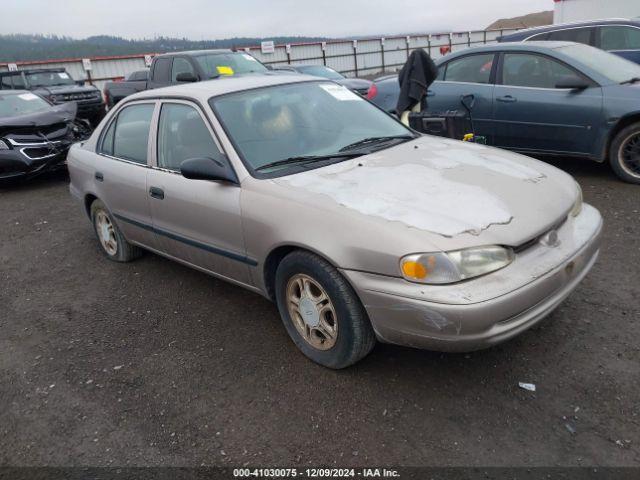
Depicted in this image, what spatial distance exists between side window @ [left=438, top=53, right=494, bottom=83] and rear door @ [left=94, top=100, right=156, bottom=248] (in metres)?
4.18

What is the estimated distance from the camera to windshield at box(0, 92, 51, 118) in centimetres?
877

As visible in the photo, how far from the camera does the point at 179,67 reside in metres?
10.4

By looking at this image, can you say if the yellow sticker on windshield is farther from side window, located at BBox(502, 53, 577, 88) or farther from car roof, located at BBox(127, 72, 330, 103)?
car roof, located at BBox(127, 72, 330, 103)

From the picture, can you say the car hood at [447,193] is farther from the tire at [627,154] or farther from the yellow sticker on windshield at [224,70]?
the yellow sticker on windshield at [224,70]

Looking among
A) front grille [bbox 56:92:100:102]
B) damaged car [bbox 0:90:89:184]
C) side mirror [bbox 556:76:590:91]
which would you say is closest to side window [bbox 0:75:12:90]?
front grille [bbox 56:92:100:102]

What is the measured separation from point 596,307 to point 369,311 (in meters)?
1.71

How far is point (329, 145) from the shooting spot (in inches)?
138

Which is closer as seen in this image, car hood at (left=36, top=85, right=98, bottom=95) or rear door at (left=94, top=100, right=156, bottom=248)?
rear door at (left=94, top=100, right=156, bottom=248)

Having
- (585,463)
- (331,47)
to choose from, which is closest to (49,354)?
→ (585,463)

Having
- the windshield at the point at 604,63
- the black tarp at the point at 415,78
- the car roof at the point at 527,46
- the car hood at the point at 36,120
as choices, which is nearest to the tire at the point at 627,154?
the windshield at the point at 604,63

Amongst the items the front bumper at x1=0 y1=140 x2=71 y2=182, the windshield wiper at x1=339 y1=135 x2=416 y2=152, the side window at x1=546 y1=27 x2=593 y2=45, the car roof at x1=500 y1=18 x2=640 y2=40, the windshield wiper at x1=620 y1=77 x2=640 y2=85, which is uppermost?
the car roof at x1=500 y1=18 x2=640 y2=40

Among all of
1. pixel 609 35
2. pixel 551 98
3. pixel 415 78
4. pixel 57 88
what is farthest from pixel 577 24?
pixel 57 88

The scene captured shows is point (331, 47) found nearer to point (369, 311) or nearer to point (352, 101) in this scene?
point (352, 101)

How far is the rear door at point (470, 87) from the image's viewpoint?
6.38 metres
